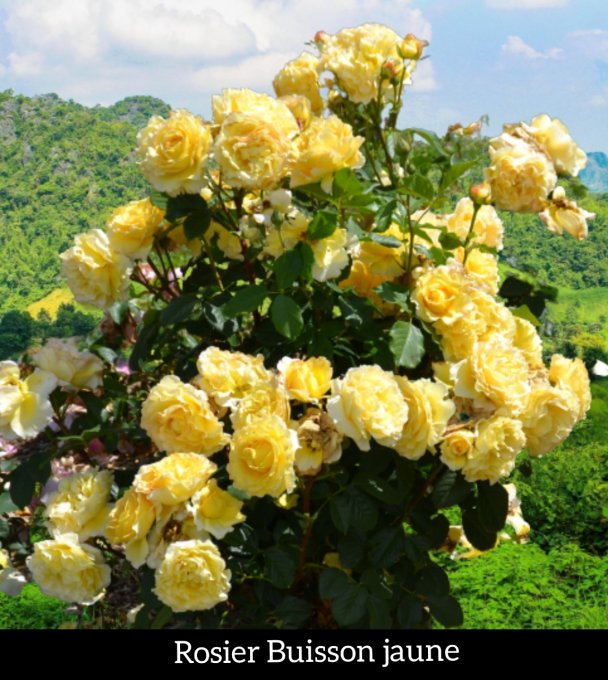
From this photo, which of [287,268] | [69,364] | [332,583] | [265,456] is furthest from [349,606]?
[69,364]

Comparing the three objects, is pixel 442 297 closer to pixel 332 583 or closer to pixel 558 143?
pixel 558 143

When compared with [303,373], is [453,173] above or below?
above

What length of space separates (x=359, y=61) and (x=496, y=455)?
823mm

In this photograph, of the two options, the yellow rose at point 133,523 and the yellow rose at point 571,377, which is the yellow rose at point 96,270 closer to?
the yellow rose at point 133,523

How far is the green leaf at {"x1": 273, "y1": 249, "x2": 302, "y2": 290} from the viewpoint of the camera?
4.91ft

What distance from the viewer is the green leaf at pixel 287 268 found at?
59.0 inches

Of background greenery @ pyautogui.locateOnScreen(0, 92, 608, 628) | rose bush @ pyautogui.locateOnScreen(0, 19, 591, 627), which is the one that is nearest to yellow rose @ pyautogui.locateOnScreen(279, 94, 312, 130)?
rose bush @ pyautogui.locateOnScreen(0, 19, 591, 627)

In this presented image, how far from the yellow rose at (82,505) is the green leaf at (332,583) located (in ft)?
1.40

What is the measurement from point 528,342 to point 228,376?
1.97 ft

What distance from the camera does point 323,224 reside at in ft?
4.97

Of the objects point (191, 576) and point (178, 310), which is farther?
point (178, 310)

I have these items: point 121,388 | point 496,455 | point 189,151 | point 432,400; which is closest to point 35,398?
point 121,388

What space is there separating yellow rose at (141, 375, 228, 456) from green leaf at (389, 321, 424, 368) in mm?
339

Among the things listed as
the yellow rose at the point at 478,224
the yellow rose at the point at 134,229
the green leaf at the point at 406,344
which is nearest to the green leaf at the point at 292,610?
the green leaf at the point at 406,344
